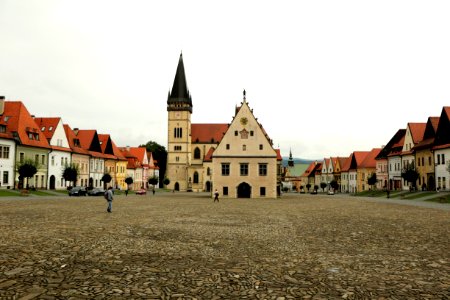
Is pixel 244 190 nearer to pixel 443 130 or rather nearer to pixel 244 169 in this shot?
pixel 244 169

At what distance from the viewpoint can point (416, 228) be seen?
18.1 m

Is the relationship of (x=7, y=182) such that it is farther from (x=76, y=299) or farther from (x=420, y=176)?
(x=420, y=176)

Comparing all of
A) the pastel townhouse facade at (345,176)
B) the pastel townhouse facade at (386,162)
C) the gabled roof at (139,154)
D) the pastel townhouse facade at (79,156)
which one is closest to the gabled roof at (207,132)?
the gabled roof at (139,154)

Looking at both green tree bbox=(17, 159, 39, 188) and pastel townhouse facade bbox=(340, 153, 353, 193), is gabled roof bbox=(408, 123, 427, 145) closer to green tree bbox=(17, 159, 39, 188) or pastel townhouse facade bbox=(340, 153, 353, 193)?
pastel townhouse facade bbox=(340, 153, 353, 193)

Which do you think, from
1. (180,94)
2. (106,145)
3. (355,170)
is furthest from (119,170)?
(355,170)

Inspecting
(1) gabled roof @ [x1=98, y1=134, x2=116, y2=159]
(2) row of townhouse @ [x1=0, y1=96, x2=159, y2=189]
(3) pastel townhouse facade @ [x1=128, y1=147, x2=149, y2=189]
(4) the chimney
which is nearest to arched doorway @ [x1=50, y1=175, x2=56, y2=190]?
(2) row of townhouse @ [x1=0, y1=96, x2=159, y2=189]

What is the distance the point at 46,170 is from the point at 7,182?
940 centimetres

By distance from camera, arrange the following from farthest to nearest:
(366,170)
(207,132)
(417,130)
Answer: (207,132)
(366,170)
(417,130)

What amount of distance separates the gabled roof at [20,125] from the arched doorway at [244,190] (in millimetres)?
30492

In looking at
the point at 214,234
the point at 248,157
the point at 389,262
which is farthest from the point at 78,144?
the point at 389,262

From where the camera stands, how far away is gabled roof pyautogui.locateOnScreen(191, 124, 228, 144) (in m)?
116

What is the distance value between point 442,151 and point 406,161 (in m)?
15.6

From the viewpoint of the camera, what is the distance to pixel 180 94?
367 feet

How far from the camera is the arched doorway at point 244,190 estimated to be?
Answer: 62.3 m
